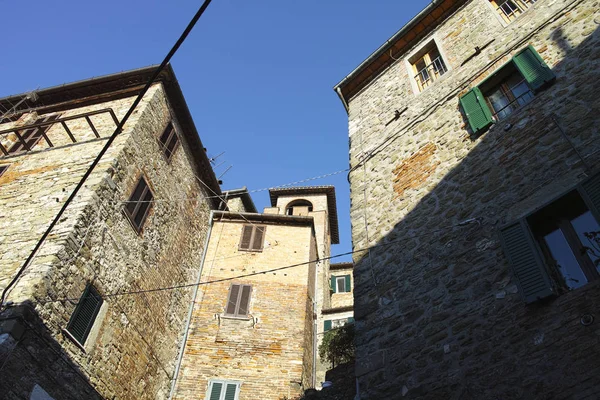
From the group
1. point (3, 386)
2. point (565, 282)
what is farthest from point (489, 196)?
point (3, 386)

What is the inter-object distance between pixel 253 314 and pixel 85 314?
5.34 metres

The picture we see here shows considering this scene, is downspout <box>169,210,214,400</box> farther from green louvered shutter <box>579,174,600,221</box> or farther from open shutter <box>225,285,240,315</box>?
green louvered shutter <box>579,174,600,221</box>

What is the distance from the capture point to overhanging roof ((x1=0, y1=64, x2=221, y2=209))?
12.0 m

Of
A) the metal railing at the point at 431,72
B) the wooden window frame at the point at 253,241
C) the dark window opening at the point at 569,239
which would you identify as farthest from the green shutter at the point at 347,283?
the dark window opening at the point at 569,239

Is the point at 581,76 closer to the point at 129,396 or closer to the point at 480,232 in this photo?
the point at 480,232

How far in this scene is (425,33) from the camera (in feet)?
31.7

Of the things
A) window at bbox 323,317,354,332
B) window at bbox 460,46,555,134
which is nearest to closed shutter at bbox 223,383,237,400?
window at bbox 323,317,354,332

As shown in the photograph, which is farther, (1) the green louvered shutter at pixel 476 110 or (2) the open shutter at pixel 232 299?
(2) the open shutter at pixel 232 299

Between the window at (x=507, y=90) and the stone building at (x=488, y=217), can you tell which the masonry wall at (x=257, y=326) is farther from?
the window at (x=507, y=90)

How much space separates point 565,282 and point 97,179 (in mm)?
8478

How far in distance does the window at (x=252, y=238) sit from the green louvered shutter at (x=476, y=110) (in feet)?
28.6

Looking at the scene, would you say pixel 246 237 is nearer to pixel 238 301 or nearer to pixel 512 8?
pixel 238 301

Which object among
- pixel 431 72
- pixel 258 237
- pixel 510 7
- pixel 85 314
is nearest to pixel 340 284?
pixel 258 237

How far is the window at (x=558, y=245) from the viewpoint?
14.4 feet
